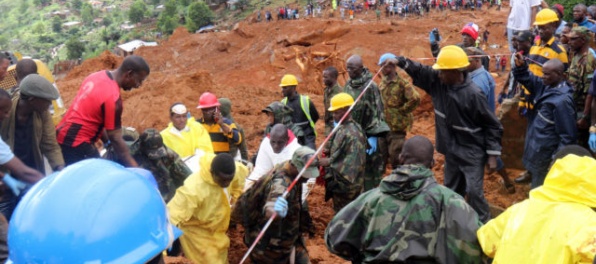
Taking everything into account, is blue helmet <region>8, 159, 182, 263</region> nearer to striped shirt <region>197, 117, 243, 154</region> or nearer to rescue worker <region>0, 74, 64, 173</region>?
rescue worker <region>0, 74, 64, 173</region>

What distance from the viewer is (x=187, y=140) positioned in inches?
248

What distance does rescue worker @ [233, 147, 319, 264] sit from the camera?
4.73m

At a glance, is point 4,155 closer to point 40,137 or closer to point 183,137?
point 40,137

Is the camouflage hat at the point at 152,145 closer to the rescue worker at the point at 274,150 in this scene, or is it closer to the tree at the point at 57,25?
the rescue worker at the point at 274,150

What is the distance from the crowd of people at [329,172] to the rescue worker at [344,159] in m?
0.01

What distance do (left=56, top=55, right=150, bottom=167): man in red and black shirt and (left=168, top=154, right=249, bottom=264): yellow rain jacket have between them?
0.65 m

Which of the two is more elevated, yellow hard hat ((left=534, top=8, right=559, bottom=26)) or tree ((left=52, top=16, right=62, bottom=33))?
yellow hard hat ((left=534, top=8, right=559, bottom=26))

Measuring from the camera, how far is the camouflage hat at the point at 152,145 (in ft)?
18.2

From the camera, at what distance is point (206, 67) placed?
2302cm

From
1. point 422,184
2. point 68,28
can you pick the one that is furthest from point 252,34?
point 68,28

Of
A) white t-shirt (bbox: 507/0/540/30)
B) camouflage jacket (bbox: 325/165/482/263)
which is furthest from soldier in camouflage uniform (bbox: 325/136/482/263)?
white t-shirt (bbox: 507/0/540/30)

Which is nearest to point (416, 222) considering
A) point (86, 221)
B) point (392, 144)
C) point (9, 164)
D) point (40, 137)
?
point (86, 221)

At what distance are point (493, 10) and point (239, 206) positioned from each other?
28637 millimetres

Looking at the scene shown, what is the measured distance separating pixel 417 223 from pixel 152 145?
303cm
